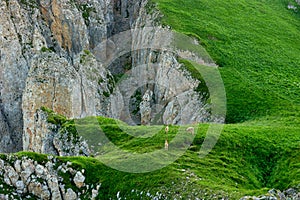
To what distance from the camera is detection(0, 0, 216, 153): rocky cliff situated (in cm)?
5919

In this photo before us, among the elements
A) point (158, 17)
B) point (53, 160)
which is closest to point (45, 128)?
point (53, 160)

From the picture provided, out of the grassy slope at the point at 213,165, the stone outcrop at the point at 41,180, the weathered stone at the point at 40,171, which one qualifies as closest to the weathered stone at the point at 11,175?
the stone outcrop at the point at 41,180

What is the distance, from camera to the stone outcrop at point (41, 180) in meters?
33.7

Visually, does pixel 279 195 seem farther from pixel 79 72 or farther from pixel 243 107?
pixel 79 72

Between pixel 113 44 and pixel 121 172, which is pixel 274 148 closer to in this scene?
pixel 121 172

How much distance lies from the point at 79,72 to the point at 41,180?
129 feet

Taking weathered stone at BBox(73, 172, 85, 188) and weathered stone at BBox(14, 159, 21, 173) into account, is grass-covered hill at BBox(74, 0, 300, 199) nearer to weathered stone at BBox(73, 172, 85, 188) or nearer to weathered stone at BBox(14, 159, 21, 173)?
weathered stone at BBox(73, 172, 85, 188)

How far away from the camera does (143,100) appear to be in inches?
2921

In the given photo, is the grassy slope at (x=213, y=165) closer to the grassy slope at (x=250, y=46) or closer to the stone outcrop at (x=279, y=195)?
the stone outcrop at (x=279, y=195)

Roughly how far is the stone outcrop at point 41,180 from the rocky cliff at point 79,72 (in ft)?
49.4

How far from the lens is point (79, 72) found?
71812mm

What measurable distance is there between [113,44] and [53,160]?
59.2 metres

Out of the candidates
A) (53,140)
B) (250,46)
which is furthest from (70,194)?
(250,46)

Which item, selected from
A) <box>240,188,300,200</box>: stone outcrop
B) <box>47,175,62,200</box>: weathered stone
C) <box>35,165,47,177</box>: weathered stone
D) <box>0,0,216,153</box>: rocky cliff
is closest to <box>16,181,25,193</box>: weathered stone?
<box>35,165,47,177</box>: weathered stone
